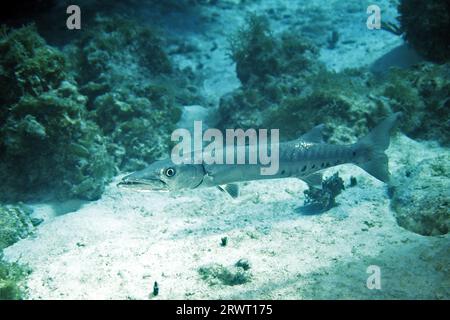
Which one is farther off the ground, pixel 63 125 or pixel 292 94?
pixel 292 94

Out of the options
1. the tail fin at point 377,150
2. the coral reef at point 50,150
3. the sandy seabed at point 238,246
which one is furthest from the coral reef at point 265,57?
the coral reef at point 50,150

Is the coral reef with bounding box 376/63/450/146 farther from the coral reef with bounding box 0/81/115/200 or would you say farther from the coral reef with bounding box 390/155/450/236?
the coral reef with bounding box 0/81/115/200

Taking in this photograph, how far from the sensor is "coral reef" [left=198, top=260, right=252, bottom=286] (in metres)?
4.31

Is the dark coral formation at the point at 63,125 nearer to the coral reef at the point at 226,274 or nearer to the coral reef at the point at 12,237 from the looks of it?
the coral reef at the point at 12,237

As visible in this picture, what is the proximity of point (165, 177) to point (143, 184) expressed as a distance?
1.10ft

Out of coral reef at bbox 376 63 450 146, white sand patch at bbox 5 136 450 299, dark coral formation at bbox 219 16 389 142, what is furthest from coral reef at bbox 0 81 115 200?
coral reef at bbox 376 63 450 146

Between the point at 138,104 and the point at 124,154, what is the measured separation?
1465mm

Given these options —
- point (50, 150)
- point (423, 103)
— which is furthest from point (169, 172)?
point (423, 103)

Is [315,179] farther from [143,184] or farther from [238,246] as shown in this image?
[143,184]

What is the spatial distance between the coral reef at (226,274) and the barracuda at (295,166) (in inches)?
51.9

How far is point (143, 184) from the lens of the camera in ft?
15.8

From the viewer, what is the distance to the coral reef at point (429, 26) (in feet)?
34.0

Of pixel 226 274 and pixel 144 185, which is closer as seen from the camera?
pixel 226 274
